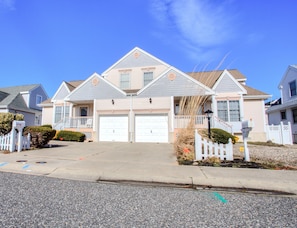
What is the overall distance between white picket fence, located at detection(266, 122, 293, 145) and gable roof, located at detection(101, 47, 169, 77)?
11.2m

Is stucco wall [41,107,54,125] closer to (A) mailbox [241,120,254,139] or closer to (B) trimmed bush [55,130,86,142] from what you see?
(B) trimmed bush [55,130,86,142]

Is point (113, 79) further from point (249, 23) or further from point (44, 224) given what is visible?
point (44, 224)

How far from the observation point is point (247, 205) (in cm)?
268

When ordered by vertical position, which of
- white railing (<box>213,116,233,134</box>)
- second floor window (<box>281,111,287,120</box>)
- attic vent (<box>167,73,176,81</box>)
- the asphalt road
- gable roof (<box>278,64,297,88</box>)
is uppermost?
gable roof (<box>278,64,297,88</box>)

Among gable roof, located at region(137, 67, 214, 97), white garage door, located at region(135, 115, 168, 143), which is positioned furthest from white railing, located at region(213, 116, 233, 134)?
white garage door, located at region(135, 115, 168, 143)

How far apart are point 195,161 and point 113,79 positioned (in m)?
13.4

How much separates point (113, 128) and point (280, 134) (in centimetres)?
1346

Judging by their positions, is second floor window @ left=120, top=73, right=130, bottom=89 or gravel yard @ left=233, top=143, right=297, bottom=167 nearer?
gravel yard @ left=233, top=143, right=297, bottom=167

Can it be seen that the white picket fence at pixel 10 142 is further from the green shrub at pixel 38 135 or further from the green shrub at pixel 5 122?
the green shrub at pixel 5 122

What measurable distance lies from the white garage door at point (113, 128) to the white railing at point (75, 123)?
1.25 metres

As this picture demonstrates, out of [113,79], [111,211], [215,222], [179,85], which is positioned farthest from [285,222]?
[113,79]

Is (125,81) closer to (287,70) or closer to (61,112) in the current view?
(61,112)

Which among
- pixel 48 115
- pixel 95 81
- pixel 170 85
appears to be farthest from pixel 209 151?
pixel 48 115

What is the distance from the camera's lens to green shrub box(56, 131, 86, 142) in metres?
13.1
